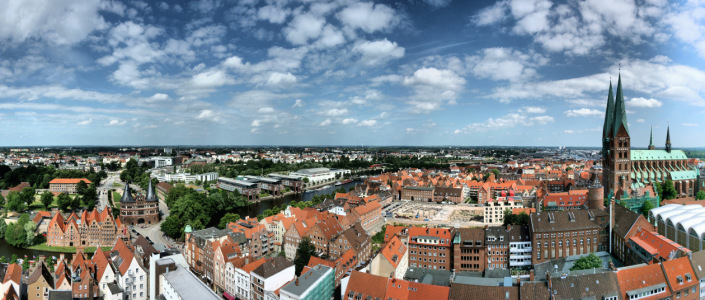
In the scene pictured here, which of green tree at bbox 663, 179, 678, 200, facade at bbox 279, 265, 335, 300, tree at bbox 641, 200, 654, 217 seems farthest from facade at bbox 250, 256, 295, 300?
green tree at bbox 663, 179, 678, 200

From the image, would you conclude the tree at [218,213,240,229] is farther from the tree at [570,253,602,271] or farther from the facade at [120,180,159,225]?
the tree at [570,253,602,271]

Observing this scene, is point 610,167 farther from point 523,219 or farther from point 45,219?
point 45,219

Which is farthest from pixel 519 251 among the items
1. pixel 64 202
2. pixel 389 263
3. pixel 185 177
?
pixel 185 177

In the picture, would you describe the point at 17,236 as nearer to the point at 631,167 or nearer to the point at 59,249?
the point at 59,249

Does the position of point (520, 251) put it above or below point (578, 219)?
below

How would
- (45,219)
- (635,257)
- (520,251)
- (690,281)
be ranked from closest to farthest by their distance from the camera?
1. (690,281)
2. (635,257)
3. (520,251)
4. (45,219)

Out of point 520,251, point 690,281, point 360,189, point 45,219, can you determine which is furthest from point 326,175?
point 690,281

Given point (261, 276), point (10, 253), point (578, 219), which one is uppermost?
point (578, 219)

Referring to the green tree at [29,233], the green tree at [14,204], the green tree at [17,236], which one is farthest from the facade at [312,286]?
the green tree at [14,204]
